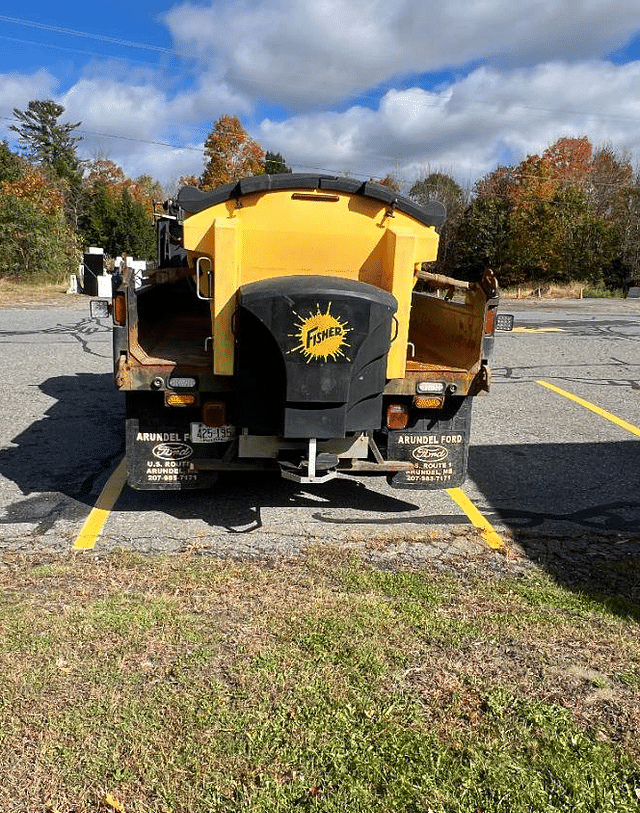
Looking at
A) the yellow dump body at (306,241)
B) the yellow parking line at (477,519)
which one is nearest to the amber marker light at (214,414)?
the yellow dump body at (306,241)

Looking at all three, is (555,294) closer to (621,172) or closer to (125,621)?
(621,172)

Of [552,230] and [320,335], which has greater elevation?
[552,230]

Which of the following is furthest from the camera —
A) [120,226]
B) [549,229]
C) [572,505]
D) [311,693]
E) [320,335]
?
[120,226]

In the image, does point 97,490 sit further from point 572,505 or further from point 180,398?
point 572,505

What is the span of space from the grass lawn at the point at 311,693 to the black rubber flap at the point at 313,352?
94 cm

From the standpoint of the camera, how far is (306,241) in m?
4.27

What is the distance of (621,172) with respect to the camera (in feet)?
155

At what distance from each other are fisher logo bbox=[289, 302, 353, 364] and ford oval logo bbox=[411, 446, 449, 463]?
1.29m

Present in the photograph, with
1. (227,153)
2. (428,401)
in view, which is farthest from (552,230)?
(428,401)

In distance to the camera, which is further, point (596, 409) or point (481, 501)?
point (596, 409)

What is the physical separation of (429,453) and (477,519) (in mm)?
711

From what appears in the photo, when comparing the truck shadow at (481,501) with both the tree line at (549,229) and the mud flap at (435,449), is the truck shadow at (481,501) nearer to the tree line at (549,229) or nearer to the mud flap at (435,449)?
the mud flap at (435,449)

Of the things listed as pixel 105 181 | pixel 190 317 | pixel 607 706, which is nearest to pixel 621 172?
pixel 105 181

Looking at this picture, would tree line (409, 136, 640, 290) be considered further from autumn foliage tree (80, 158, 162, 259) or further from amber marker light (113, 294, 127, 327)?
amber marker light (113, 294, 127, 327)
